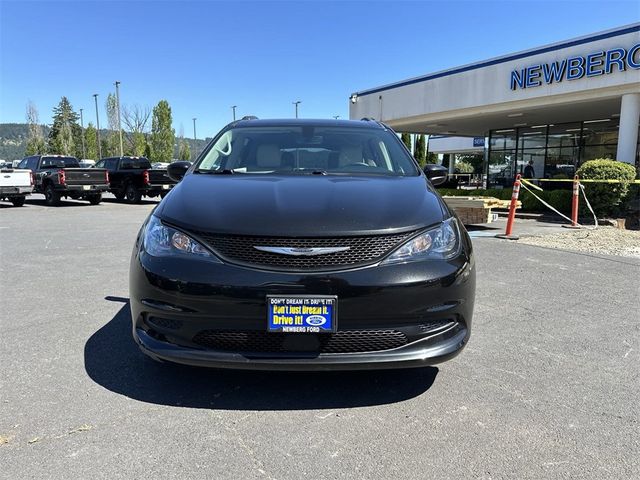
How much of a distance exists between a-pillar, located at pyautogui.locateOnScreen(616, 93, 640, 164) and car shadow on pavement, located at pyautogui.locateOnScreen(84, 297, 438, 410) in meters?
13.8

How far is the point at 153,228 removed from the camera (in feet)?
9.39

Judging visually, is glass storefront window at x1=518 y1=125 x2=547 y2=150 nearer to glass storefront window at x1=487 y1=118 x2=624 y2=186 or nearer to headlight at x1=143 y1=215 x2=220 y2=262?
glass storefront window at x1=487 y1=118 x2=624 y2=186

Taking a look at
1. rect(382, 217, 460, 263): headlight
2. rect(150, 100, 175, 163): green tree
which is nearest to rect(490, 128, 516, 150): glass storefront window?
rect(382, 217, 460, 263): headlight

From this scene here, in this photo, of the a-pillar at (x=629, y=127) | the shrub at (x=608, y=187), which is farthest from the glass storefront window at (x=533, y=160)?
the shrub at (x=608, y=187)

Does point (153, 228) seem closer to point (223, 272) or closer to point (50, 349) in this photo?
point (223, 272)

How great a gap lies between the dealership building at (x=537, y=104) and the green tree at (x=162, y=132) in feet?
148

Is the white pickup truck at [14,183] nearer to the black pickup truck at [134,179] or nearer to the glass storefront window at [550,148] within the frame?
the black pickup truck at [134,179]

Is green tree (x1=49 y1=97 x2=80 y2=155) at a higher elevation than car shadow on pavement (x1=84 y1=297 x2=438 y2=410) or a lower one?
higher

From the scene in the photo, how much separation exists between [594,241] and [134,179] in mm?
16677

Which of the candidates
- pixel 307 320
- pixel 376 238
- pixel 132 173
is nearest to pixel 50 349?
Result: pixel 307 320

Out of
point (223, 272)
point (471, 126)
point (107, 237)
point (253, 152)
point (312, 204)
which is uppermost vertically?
point (471, 126)

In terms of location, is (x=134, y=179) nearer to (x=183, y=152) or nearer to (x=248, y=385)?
(x=248, y=385)

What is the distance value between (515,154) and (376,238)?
882 inches

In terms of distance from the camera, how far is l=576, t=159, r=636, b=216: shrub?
497 inches
